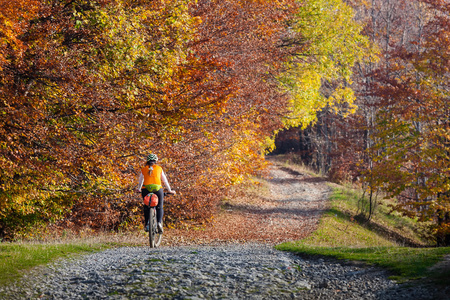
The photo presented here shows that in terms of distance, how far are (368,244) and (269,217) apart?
525 cm

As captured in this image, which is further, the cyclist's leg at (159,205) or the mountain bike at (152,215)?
the cyclist's leg at (159,205)

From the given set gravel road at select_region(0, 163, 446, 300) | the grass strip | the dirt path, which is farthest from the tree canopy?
gravel road at select_region(0, 163, 446, 300)

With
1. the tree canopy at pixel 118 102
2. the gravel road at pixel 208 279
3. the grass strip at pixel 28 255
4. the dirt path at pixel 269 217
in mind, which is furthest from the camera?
the dirt path at pixel 269 217

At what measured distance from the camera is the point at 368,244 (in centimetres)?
1734

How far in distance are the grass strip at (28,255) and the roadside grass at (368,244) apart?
4949 millimetres

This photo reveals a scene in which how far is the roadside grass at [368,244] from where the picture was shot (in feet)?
24.6

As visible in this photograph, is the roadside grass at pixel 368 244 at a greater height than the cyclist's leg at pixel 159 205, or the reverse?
the cyclist's leg at pixel 159 205

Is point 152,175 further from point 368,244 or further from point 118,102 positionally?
point 368,244

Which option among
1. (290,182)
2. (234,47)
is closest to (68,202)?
(234,47)

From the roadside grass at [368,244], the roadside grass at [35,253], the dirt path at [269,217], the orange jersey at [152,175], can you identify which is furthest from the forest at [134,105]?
the roadside grass at [368,244]

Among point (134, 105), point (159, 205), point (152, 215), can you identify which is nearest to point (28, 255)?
point (152, 215)

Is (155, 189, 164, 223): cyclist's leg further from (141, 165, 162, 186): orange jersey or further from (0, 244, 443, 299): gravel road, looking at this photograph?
(0, 244, 443, 299): gravel road

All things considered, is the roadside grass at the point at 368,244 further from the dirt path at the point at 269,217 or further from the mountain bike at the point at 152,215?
the mountain bike at the point at 152,215

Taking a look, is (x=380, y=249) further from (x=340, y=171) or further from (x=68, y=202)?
(x=340, y=171)
